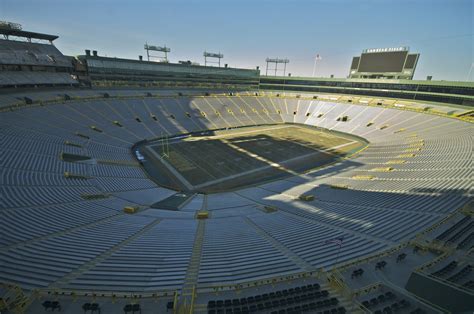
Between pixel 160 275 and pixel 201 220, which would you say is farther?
pixel 201 220

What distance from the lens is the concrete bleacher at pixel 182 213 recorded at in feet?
42.5

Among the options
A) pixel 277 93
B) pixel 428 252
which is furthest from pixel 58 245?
pixel 277 93

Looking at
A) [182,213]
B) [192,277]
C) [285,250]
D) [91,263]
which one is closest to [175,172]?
[182,213]

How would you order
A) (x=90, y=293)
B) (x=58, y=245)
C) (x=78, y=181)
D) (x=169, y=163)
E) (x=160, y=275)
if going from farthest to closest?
(x=169, y=163), (x=78, y=181), (x=58, y=245), (x=160, y=275), (x=90, y=293)

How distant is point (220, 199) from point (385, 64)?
7072 centimetres

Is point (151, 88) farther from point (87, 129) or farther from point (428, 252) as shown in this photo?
point (428, 252)

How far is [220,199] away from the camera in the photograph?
A: 27.8 meters

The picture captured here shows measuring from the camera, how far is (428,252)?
1482 cm

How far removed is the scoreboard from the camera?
61.6 m

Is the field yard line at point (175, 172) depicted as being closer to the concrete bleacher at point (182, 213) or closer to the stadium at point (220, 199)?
the stadium at point (220, 199)

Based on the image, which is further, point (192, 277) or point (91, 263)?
point (91, 263)

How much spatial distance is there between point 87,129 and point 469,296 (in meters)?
56.5

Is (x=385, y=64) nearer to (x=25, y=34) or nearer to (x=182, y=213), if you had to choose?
(x=182, y=213)

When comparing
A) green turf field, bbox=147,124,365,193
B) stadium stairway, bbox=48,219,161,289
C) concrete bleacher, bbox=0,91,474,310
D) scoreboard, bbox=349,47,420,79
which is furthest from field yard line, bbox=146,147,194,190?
scoreboard, bbox=349,47,420,79
